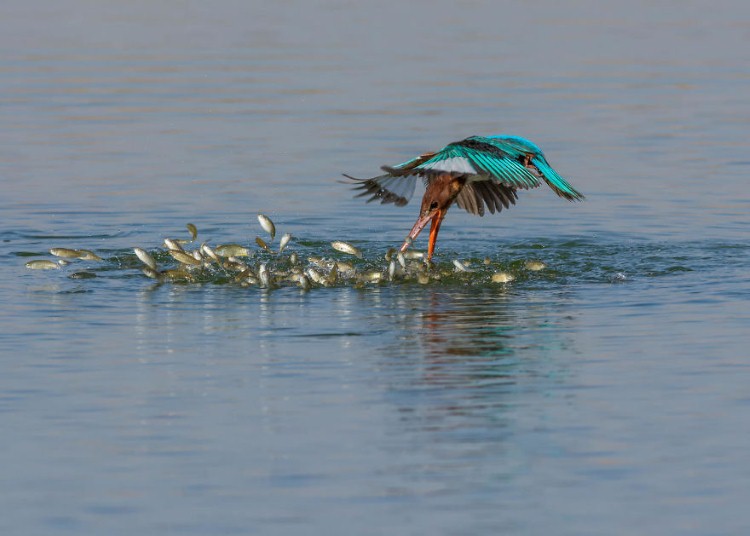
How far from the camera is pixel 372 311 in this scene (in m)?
11.6

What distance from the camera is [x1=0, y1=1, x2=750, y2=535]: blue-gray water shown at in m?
7.46

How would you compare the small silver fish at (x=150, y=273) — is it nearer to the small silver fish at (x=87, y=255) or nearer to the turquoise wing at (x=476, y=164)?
the small silver fish at (x=87, y=255)

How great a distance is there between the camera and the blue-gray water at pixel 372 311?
7.46m

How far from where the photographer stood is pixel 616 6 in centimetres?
3141

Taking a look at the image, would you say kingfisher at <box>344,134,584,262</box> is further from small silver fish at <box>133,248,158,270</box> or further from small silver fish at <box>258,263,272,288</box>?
small silver fish at <box>133,248,158,270</box>

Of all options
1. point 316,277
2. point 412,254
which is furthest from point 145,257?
point 412,254

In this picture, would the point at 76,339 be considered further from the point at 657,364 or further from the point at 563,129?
the point at 563,129

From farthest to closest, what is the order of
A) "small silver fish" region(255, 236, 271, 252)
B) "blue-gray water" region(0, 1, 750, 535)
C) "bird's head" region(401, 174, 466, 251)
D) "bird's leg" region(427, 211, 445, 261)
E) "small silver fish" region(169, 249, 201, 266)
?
"small silver fish" region(255, 236, 271, 252) → "bird's leg" region(427, 211, 445, 261) → "bird's head" region(401, 174, 466, 251) → "small silver fish" region(169, 249, 201, 266) → "blue-gray water" region(0, 1, 750, 535)

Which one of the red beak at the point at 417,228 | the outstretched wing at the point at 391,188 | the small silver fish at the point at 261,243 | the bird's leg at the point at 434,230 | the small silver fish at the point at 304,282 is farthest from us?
the outstretched wing at the point at 391,188

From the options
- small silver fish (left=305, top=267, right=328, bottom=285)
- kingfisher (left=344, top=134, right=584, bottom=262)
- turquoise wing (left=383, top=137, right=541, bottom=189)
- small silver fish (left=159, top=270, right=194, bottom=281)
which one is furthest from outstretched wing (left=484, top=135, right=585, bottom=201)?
small silver fish (left=159, top=270, right=194, bottom=281)

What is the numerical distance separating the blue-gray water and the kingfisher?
568 millimetres

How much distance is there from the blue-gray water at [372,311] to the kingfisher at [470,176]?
568 mm

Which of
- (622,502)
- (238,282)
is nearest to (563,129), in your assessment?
(238,282)

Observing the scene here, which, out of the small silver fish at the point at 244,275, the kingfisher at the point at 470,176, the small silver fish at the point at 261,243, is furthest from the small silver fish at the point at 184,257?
the kingfisher at the point at 470,176
